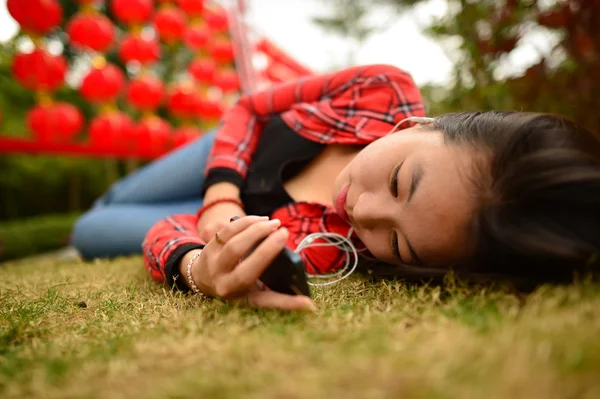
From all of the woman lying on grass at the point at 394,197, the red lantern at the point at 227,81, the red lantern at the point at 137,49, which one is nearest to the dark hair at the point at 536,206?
the woman lying on grass at the point at 394,197

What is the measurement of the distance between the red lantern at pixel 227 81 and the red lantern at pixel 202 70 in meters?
0.11

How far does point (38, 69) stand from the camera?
1810mm

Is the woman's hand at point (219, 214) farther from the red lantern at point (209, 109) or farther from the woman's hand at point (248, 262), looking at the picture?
the red lantern at point (209, 109)

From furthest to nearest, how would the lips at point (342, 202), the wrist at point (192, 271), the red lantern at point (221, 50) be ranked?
the red lantern at point (221, 50)
the lips at point (342, 202)
the wrist at point (192, 271)

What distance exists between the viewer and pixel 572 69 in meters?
1.68

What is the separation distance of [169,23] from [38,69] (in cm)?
85

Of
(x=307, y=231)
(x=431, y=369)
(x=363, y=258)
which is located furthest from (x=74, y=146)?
(x=431, y=369)

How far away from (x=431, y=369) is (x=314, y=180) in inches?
32.2

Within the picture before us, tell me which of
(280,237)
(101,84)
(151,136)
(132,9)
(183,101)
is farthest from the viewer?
(183,101)

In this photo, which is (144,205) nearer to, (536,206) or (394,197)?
(394,197)

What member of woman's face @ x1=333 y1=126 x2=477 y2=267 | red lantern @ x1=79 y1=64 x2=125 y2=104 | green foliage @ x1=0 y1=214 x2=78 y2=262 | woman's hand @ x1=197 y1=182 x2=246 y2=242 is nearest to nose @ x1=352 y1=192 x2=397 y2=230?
woman's face @ x1=333 y1=126 x2=477 y2=267

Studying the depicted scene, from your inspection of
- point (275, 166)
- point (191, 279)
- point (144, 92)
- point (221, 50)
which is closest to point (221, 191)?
point (275, 166)

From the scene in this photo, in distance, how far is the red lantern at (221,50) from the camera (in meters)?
2.82

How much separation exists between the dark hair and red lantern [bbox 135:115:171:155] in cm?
201
